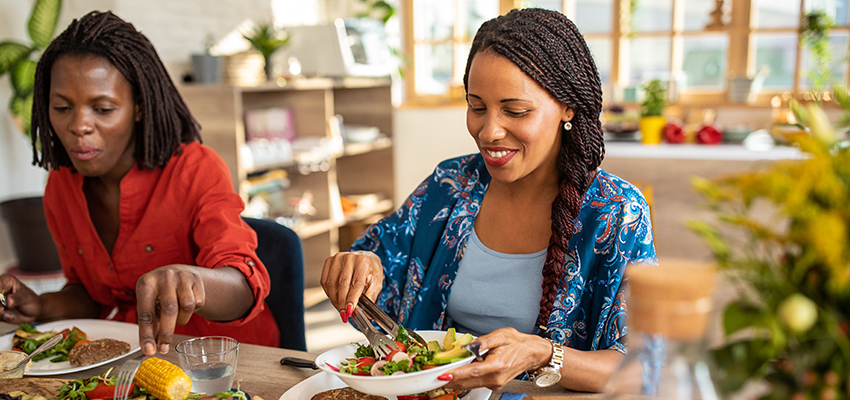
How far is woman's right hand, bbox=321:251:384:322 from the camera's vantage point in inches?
46.0

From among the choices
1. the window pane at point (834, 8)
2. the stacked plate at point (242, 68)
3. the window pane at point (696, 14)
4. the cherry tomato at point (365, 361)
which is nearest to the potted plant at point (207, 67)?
the stacked plate at point (242, 68)

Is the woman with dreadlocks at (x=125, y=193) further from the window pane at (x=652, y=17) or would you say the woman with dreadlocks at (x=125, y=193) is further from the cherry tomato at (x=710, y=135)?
the window pane at (x=652, y=17)

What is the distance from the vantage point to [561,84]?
1.23 m

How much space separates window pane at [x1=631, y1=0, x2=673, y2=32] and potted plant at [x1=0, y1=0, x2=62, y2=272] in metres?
3.69

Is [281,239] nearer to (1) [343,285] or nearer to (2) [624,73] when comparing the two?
(1) [343,285]

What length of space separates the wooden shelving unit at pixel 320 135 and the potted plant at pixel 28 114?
2.03ft

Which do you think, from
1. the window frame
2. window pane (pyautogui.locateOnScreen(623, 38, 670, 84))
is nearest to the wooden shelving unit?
the window frame

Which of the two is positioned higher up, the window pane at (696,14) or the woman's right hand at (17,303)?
Answer: the window pane at (696,14)

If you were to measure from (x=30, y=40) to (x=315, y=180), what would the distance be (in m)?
1.56

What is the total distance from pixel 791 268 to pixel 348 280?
833 mm

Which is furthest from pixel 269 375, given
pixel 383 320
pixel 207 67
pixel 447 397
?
pixel 207 67

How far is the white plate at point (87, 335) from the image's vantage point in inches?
44.1

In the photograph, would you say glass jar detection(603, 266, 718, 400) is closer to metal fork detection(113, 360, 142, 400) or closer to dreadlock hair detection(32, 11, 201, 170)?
metal fork detection(113, 360, 142, 400)

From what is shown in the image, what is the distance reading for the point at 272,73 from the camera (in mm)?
3426
